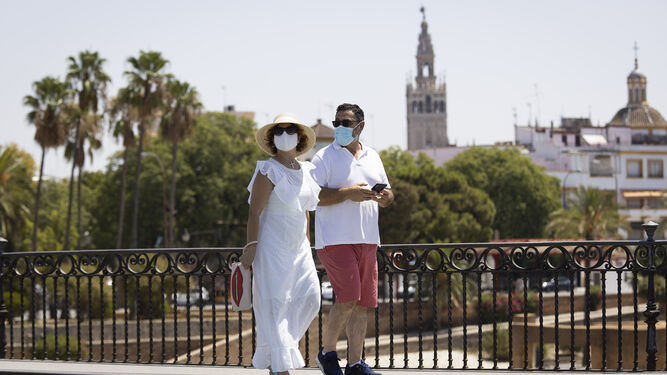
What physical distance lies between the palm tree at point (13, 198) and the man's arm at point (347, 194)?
40176 millimetres

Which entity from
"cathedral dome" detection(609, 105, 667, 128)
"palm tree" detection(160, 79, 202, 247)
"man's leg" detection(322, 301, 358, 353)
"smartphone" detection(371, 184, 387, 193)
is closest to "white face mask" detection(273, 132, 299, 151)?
"smartphone" detection(371, 184, 387, 193)

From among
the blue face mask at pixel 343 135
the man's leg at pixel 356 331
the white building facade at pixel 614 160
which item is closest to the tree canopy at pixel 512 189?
the white building facade at pixel 614 160

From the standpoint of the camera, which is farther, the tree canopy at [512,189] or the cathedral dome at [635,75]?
the cathedral dome at [635,75]

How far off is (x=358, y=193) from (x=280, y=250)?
744 mm

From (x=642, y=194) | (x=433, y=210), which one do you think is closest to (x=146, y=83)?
(x=433, y=210)

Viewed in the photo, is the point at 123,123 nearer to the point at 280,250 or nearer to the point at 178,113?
the point at 178,113

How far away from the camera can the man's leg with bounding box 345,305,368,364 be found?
7.35m

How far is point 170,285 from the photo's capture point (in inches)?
1236

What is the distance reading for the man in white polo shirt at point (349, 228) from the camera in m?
7.18

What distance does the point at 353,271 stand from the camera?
282 inches

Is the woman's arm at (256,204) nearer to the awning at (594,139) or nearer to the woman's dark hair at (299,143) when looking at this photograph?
the woman's dark hair at (299,143)

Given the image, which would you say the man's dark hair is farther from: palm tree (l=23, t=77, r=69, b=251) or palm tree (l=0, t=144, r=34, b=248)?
palm tree (l=23, t=77, r=69, b=251)

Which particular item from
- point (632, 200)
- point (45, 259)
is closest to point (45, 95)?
point (45, 259)

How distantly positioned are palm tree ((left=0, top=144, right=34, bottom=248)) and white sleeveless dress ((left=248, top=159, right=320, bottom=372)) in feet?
133
